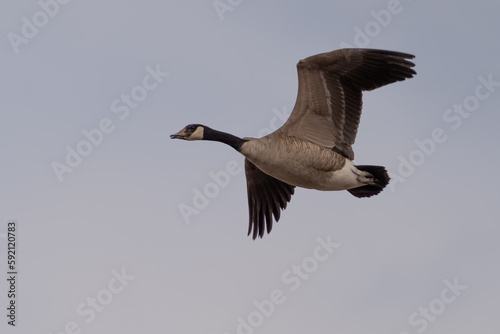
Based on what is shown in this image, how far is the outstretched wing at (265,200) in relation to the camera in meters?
15.1

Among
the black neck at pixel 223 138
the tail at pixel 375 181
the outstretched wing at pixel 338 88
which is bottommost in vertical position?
the tail at pixel 375 181

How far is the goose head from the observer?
14.0 m

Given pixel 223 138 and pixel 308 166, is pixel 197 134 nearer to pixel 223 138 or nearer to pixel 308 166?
pixel 223 138

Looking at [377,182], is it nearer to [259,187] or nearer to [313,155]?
[313,155]

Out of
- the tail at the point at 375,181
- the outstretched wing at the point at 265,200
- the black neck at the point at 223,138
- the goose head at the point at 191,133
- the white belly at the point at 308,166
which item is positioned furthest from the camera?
the outstretched wing at the point at 265,200

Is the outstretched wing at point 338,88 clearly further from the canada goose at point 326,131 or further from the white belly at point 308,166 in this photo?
the white belly at point 308,166

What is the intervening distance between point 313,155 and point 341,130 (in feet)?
2.07

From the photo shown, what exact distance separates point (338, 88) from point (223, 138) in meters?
1.61

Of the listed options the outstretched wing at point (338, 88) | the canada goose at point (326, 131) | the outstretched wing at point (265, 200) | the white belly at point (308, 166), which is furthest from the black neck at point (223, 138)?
the outstretched wing at point (265, 200)

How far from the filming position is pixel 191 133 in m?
14.0

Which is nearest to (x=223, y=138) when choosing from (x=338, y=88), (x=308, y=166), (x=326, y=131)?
(x=308, y=166)

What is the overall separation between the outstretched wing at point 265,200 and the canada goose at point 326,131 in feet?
3.91

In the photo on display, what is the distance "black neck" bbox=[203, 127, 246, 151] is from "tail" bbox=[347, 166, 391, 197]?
1571mm

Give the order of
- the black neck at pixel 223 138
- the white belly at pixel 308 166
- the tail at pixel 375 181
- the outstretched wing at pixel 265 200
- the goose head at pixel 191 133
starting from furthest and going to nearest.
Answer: the outstretched wing at pixel 265 200 < the goose head at pixel 191 133 < the tail at pixel 375 181 < the black neck at pixel 223 138 < the white belly at pixel 308 166
